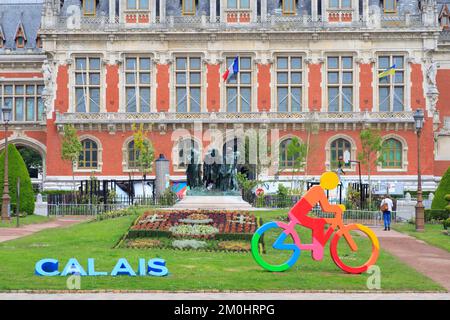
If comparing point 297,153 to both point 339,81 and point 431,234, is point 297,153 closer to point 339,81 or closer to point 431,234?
point 339,81

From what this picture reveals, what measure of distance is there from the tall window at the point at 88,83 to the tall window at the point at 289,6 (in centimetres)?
1404

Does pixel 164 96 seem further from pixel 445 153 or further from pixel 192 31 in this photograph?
pixel 445 153

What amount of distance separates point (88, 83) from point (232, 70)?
1168cm

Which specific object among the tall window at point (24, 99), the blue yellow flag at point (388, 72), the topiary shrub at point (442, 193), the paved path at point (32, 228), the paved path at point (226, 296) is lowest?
the paved path at point (226, 296)

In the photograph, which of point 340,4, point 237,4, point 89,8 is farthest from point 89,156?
point 340,4

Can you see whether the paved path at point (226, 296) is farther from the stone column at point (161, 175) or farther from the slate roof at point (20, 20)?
the slate roof at point (20, 20)

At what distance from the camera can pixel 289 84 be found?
5909 centimetres

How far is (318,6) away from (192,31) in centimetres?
926

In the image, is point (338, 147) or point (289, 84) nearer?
point (289, 84)

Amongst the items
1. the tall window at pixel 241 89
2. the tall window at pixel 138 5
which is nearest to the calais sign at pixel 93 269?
the tall window at pixel 241 89

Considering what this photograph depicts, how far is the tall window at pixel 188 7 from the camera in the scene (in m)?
60.0

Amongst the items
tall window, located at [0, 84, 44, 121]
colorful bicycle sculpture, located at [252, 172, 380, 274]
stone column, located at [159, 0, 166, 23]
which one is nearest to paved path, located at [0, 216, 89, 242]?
colorful bicycle sculpture, located at [252, 172, 380, 274]

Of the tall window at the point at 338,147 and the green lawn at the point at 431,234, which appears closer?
the green lawn at the point at 431,234
